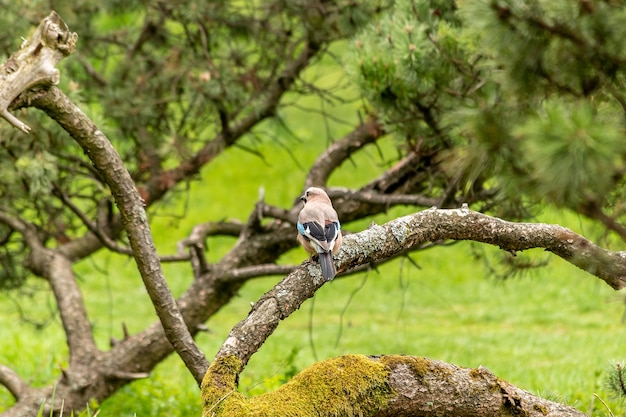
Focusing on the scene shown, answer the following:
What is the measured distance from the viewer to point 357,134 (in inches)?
220

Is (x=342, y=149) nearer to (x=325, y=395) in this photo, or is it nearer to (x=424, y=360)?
(x=424, y=360)

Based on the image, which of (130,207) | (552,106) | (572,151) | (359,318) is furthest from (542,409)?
(359,318)

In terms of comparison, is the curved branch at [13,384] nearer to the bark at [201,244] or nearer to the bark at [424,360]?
the bark at [201,244]

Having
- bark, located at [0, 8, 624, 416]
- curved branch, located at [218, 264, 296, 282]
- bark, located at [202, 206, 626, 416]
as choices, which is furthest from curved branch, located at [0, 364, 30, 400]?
bark, located at [202, 206, 626, 416]

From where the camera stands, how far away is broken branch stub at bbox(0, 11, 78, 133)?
3.16 metres

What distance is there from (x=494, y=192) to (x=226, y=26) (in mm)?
2913

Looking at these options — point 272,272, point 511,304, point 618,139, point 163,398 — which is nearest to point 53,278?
point 163,398

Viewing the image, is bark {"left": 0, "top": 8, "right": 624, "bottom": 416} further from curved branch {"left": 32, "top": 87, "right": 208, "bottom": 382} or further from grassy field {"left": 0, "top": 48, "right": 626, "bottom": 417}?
grassy field {"left": 0, "top": 48, "right": 626, "bottom": 417}

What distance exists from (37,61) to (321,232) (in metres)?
1.38

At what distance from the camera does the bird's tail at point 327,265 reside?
3224mm

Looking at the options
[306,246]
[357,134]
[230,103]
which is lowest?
[306,246]

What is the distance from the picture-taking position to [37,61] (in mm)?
3275

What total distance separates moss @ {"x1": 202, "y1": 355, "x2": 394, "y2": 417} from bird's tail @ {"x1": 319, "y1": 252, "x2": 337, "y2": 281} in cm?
35

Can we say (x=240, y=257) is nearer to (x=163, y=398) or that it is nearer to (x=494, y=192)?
(x=163, y=398)
